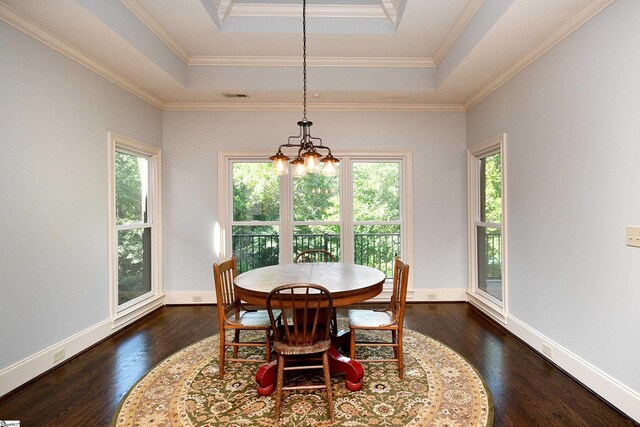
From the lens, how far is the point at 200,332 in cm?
325

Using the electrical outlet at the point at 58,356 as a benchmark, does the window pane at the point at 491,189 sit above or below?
above

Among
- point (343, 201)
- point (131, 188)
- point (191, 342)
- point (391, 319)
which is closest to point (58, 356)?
point (191, 342)

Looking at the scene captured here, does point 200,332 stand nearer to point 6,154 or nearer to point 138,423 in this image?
point 138,423

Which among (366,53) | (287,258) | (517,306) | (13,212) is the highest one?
(366,53)

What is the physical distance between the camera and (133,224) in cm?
365

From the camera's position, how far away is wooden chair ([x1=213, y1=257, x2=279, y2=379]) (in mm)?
2309

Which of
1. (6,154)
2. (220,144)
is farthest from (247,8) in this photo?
(6,154)

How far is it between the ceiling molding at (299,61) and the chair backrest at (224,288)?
231cm

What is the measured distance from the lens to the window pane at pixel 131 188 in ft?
11.3

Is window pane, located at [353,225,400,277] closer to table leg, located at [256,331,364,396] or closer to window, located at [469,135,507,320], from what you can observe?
window, located at [469,135,507,320]

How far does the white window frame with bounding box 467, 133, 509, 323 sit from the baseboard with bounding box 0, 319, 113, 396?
4.06m

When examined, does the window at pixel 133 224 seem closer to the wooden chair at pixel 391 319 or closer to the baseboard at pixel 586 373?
the wooden chair at pixel 391 319

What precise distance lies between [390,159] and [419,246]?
49.0 inches

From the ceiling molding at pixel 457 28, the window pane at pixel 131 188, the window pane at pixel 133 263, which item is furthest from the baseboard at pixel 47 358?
the ceiling molding at pixel 457 28
